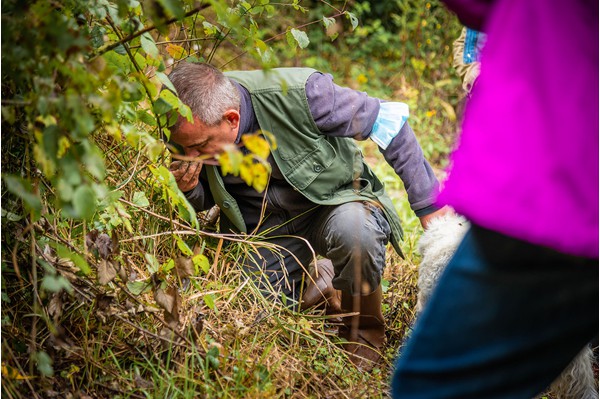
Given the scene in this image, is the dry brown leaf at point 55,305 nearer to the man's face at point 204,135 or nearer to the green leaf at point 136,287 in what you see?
the green leaf at point 136,287

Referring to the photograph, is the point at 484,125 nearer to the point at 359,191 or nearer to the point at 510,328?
the point at 510,328

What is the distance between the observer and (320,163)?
267cm

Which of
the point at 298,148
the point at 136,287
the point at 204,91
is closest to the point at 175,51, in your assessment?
the point at 204,91

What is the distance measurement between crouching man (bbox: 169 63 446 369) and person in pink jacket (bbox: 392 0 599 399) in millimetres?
1348

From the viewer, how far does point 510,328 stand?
42.6 inches

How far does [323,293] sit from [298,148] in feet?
2.17

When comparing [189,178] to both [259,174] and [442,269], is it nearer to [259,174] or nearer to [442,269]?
[442,269]

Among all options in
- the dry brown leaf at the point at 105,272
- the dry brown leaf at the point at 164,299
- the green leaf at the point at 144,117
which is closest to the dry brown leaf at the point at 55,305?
the dry brown leaf at the point at 105,272

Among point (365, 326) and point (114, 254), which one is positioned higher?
point (114, 254)

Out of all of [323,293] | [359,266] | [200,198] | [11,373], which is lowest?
[323,293]

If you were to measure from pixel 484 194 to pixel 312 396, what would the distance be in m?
1.27

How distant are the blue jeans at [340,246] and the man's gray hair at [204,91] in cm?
55

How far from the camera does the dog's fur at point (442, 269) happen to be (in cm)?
212

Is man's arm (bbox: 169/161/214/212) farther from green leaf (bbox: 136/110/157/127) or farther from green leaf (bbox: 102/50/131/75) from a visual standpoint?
green leaf (bbox: 102/50/131/75)
